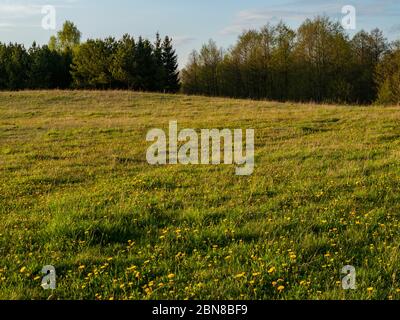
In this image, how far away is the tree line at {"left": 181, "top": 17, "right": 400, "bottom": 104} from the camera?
66.6 meters

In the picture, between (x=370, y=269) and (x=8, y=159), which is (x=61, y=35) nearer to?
(x=8, y=159)

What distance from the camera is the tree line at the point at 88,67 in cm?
6000

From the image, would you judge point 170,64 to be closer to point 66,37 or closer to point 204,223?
point 66,37

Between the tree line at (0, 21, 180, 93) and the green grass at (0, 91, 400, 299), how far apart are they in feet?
148

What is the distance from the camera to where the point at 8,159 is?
15.4 m

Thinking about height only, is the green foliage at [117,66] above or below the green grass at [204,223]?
above

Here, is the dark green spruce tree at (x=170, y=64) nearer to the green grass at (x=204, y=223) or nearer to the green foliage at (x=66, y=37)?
the green foliage at (x=66, y=37)

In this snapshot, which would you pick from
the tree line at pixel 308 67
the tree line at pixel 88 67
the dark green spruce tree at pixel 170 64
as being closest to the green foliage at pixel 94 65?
the tree line at pixel 88 67

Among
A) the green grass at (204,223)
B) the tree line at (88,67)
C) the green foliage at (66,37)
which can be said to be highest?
the green foliage at (66,37)

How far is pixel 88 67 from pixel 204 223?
56393 millimetres

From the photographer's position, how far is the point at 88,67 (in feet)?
199

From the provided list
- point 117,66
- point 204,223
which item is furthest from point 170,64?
point 204,223

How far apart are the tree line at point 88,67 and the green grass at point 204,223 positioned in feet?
148
